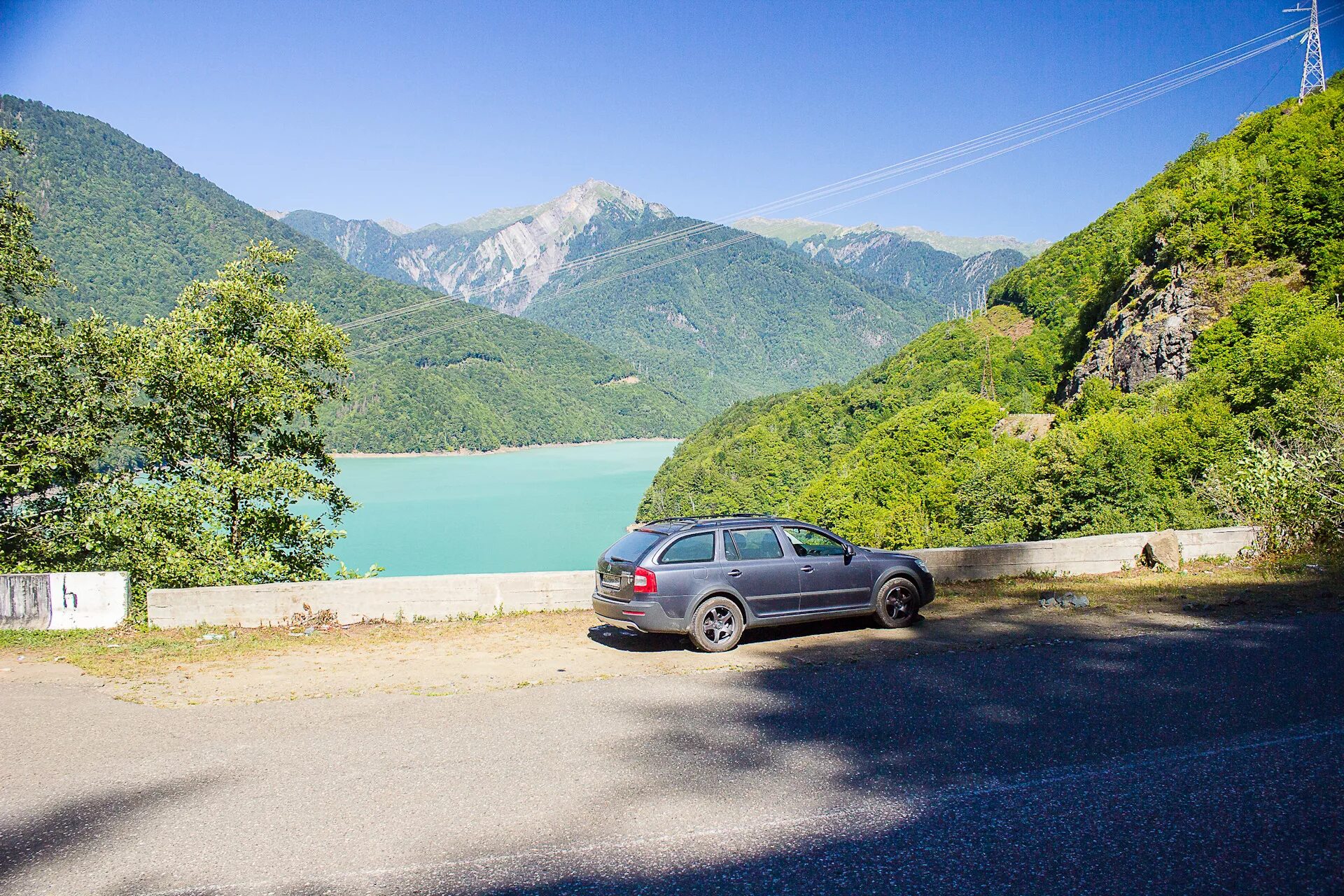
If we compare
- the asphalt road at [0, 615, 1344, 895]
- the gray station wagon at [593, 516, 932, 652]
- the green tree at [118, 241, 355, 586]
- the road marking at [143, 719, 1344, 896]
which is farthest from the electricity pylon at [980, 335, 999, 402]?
the road marking at [143, 719, 1344, 896]

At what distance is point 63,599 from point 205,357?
15.1ft

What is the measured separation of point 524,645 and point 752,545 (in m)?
2.89

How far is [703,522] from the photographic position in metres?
9.30

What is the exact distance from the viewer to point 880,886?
146 inches

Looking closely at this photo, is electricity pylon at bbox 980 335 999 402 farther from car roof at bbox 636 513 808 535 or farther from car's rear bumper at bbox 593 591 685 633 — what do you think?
car's rear bumper at bbox 593 591 685 633

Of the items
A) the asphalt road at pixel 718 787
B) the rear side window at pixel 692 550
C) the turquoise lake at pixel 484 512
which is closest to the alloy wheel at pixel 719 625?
the rear side window at pixel 692 550

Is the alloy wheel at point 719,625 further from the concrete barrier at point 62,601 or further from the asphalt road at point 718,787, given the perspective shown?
the concrete barrier at point 62,601

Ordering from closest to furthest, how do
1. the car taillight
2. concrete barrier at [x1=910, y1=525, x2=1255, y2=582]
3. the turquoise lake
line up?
1. the car taillight
2. concrete barrier at [x1=910, y1=525, x2=1255, y2=582]
3. the turquoise lake

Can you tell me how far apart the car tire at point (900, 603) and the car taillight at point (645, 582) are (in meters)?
2.86

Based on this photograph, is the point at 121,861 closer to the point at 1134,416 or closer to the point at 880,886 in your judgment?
the point at 880,886

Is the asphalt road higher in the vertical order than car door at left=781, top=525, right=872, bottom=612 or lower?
lower

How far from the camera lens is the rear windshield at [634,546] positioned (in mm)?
8938

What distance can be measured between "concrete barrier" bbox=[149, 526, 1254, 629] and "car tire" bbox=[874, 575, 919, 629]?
113 inches

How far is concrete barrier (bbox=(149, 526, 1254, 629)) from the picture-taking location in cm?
1046
